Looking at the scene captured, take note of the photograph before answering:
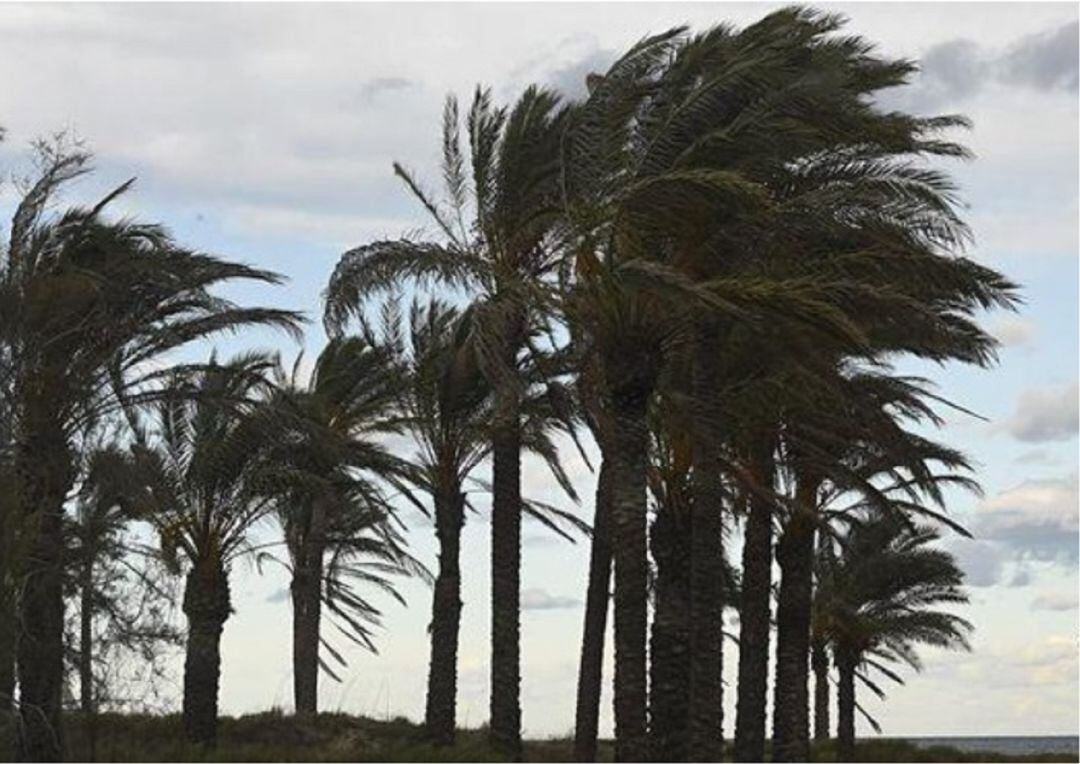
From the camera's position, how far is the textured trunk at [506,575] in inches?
1294

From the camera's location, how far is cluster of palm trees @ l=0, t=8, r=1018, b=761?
23.6m

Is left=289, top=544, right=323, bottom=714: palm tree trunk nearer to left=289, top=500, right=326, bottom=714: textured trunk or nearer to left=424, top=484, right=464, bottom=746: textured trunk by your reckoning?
left=289, top=500, right=326, bottom=714: textured trunk

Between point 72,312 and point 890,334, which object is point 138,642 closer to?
point 72,312

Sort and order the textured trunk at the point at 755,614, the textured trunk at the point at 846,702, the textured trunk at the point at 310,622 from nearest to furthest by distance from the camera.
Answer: the textured trunk at the point at 755,614, the textured trunk at the point at 310,622, the textured trunk at the point at 846,702

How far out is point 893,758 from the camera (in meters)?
45.7

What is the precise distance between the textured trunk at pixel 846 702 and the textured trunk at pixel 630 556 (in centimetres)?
2150

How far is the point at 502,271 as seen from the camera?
2952 cm

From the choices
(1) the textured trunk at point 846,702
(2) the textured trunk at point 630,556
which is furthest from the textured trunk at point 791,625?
(1) the textured trunk at point 846,702

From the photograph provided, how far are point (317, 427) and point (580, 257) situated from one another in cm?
696

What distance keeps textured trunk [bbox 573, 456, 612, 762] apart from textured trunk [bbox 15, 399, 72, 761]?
32.1 feet

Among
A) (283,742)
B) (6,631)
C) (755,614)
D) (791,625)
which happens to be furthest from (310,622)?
(6,631)

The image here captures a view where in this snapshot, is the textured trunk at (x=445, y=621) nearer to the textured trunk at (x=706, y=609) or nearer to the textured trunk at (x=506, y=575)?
the textured trunk at (x=506, y=575)

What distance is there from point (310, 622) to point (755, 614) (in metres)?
14.3

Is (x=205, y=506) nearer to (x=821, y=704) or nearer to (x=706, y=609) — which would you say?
(x=706, y=609)
